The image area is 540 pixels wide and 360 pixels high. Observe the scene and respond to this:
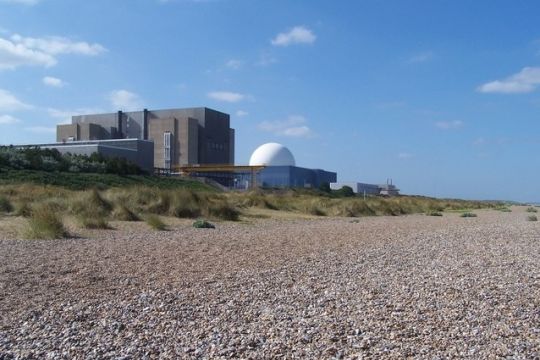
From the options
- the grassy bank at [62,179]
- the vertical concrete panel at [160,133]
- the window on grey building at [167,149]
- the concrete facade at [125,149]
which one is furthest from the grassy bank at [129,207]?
the vertical concrete panel at [160,133]

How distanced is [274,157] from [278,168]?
8.20 feet

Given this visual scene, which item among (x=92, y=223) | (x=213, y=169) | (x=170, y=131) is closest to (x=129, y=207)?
(x=92, y=223)

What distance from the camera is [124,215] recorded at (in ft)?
66.6

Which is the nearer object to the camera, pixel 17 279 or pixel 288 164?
pixel 17 279

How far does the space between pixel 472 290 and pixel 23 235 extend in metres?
10.8

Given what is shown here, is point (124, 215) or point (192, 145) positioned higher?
point (192, 145)

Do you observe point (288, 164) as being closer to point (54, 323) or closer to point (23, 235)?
point (23, 235)

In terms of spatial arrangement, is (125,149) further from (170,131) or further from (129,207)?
(129,207)

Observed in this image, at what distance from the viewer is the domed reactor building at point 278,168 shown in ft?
309

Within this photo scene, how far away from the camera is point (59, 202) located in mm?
21250

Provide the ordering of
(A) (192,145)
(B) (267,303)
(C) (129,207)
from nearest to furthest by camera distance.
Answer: (B) (267,303), (C) (129,207), (A) (192,145)

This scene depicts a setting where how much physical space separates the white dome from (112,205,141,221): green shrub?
7574cm

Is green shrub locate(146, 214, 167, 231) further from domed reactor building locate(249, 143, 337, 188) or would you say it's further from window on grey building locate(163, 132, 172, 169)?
window on grey building locate(163, 132, 172, 169)

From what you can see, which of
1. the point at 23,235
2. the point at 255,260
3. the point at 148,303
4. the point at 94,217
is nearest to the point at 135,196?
the point at 94,217
